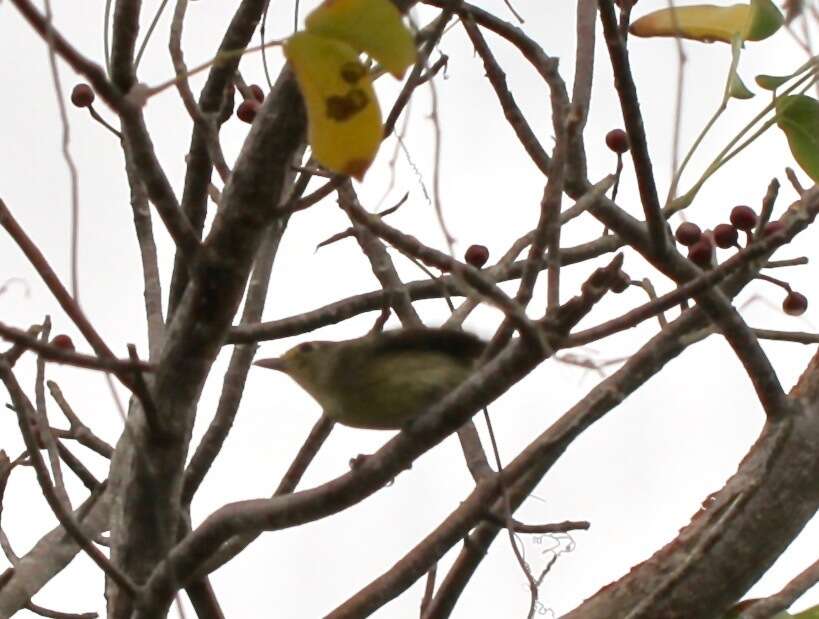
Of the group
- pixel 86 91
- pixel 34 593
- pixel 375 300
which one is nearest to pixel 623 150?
pixel 375 300

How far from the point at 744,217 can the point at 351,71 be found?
1.83 m

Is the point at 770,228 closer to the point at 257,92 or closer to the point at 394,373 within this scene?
the point at 394,373

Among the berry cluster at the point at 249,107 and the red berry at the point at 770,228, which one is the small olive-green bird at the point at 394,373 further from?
the berry cluster at the point at 249,107

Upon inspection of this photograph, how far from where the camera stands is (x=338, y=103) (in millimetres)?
1964

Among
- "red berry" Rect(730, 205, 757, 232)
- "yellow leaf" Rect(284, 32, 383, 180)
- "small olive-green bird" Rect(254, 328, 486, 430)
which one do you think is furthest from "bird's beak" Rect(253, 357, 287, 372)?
"yellow leaf" Rect(284, 32, 383, 180)

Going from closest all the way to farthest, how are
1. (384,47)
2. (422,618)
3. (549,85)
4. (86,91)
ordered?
1. (384,47)
2. (549,85)
3. (422,618)
4. (86,91)

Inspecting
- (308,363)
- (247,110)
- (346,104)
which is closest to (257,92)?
(247,110)

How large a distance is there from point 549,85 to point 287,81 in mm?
730

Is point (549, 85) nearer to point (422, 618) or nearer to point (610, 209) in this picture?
point (610, 209)

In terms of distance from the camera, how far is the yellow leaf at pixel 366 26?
6.13 feet

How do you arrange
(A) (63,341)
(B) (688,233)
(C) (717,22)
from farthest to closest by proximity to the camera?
1. (A) (63,341)
2. (B) (688,233)
3. (C) (717,22)

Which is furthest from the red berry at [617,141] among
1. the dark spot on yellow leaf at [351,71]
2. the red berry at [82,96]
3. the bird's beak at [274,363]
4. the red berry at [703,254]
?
the dark spot on yellow leaf at [351,71]

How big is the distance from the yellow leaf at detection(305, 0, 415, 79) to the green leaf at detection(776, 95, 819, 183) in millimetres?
1434

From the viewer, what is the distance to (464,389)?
235cm
